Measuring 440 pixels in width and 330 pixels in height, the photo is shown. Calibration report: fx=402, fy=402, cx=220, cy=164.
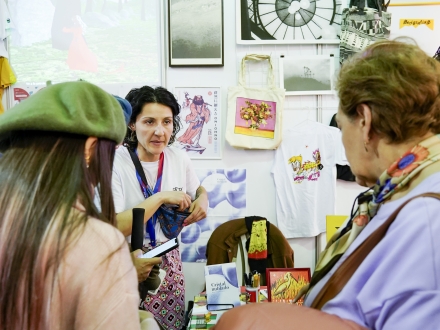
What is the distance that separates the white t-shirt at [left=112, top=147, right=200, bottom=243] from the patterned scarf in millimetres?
1225

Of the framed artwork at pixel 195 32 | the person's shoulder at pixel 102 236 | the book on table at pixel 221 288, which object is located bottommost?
the book on table at pixel 221 288

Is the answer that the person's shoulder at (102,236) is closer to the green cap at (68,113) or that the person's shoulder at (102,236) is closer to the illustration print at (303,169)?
the green cap at (68,113)

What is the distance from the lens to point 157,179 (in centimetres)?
218

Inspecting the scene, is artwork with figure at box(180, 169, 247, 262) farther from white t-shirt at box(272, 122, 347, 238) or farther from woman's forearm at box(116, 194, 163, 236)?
woman's forearm at box(116, 194, 163, 236)

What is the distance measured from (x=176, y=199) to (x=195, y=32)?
142cm

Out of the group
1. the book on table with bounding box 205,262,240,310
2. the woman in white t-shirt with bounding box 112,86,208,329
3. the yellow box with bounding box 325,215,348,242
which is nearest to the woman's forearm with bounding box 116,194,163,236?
the woman in white t-shirt with bounding box 112,86,208,329

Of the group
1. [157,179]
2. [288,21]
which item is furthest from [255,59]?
[157,179]

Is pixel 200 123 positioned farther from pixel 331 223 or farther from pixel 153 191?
pixel 331 223

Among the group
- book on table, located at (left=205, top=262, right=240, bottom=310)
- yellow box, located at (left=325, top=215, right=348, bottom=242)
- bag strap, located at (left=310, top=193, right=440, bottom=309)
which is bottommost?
book on table, located at (left=205, top=262, right=240, bottom=310)

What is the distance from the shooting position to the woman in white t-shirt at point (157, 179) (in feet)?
6.73

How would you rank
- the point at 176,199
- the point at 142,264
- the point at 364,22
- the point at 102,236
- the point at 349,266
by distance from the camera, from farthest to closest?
the point at 364,22 < the point at 176,199 < the point at 142,264 < the point at 349,266 < the point at 102,236

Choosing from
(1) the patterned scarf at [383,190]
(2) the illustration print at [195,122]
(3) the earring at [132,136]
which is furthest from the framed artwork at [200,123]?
(1) the patterned scarf at [383,190]

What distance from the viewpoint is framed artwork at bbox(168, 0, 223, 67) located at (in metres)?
2.89

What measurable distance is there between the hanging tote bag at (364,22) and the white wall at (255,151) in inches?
6.7
